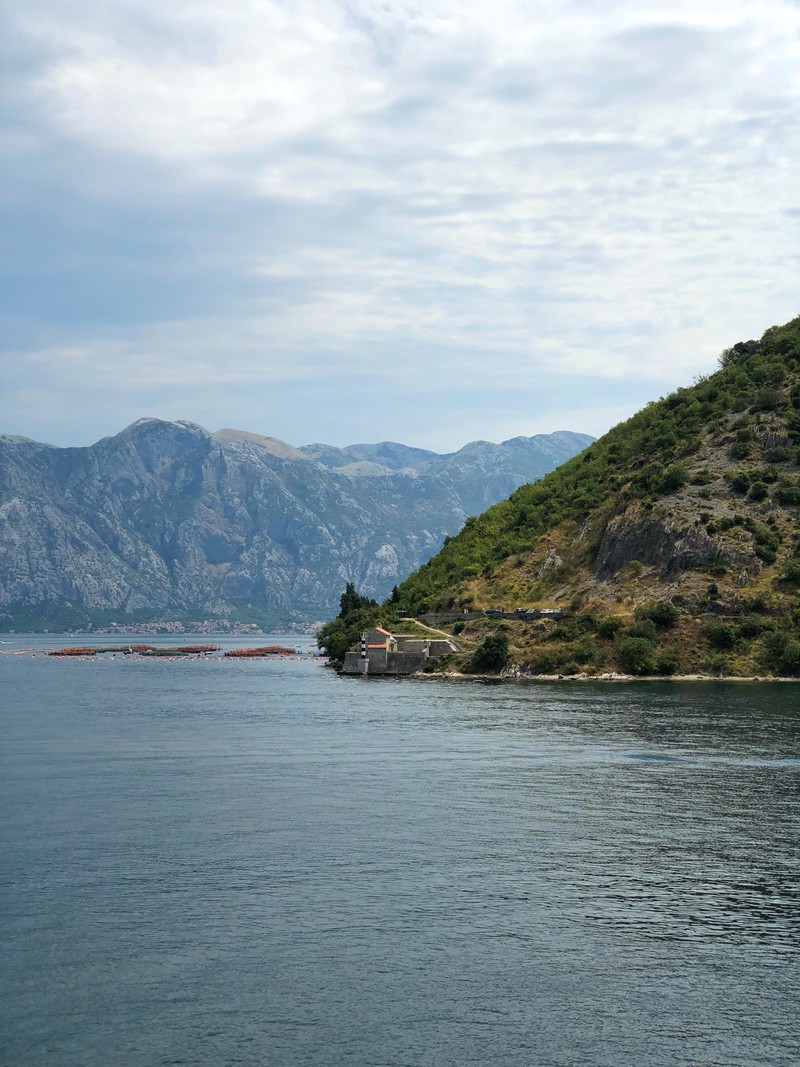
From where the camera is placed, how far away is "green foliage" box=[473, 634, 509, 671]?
616 feet

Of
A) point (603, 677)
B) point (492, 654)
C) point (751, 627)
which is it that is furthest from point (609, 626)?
point (751, 627)

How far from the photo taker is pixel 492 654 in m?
188

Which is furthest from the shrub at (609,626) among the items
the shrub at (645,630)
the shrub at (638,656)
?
the shrub at (638,656)

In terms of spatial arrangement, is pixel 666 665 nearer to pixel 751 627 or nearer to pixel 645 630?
pixel 645 630

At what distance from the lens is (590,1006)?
41344mm

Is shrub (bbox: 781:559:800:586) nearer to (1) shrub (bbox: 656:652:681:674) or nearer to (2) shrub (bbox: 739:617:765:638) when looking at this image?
(2) shrub (bbox: 739:617:765:638)

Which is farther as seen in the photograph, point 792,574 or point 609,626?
point 609,626

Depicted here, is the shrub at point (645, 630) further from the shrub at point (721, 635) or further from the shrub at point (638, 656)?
the shrub at point (721, 635)

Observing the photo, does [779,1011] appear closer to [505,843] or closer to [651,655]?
[505,843]

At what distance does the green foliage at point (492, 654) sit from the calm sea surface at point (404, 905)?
8516 centimetres

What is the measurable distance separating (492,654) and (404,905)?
449ft

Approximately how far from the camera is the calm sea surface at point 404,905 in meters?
38.9

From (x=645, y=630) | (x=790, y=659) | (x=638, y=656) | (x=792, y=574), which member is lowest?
(x=638, y=656)

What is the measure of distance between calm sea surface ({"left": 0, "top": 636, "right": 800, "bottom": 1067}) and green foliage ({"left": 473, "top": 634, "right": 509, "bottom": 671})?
8516 centimetres
